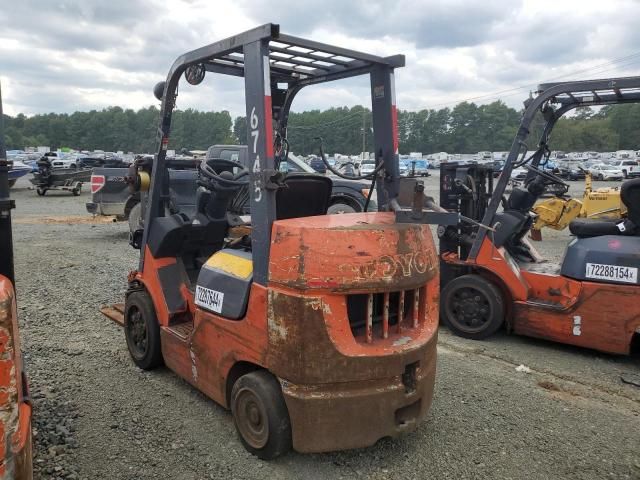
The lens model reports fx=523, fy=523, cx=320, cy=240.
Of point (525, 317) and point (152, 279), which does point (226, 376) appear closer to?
point (152, 279)

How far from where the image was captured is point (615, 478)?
3.08 metres

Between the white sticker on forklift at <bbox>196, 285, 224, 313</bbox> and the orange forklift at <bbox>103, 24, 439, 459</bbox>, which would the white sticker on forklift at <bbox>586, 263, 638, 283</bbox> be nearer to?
the orange forklift at <bbox>103, 24, 439, 459</bbox>

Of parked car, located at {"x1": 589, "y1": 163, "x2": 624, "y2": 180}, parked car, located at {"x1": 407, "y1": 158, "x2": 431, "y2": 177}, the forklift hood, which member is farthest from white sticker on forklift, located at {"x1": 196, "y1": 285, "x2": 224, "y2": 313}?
parked car, located at {"x1": 589, "y1": 163, "x2": 624, "y2": 180}

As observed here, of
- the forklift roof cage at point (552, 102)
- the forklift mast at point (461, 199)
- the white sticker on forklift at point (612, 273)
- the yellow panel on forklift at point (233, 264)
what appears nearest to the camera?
the yellow panel on forklift at point (233, 264)

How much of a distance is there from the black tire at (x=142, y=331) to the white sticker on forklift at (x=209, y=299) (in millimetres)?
901

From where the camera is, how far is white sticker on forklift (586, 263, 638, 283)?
4.79 meters

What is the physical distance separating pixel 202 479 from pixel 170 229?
2.07 m

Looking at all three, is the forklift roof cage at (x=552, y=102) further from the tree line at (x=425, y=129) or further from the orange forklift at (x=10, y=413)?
the tree line at (x=425, y=129)

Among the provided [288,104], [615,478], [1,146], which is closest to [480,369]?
[615,478]

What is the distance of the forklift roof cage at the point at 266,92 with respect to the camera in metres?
3.04

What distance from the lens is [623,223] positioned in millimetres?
5152

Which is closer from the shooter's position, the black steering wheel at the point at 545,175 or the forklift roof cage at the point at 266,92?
the forklift roof cage at the point at 266,92

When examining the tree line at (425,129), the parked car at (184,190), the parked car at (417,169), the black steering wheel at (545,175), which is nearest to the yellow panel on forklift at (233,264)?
the parked car at (417,169)

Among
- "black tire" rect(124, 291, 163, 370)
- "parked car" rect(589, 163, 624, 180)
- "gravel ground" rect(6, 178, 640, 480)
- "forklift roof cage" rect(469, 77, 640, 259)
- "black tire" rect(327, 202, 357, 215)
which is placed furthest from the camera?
"parked car" rect(589, 163, 624, 180)
